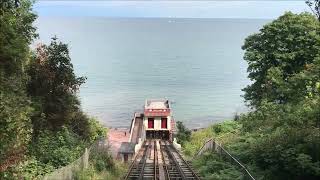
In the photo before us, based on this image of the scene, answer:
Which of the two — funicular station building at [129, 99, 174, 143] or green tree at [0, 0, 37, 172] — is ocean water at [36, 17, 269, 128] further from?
green tree at [0, 0, 37, 172]

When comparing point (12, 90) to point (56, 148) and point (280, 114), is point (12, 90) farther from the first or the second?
point (280, 114)

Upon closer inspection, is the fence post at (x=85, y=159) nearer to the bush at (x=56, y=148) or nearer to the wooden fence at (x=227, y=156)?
the bush at (x=56, y=148)

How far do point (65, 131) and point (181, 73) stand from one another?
106676mm

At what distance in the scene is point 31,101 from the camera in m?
22.4

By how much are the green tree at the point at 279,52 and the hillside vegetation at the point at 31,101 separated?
14.6 metres

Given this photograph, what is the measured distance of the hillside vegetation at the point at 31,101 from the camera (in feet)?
53.6

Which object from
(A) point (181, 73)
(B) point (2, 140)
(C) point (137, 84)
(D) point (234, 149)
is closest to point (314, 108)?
(D) point (234, 149)

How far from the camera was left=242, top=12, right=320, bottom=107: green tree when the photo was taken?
115 ft

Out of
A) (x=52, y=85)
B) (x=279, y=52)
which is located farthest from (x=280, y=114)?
(x=279, y=52)

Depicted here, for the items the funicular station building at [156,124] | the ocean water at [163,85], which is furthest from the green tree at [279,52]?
the ocean water at [163,85]

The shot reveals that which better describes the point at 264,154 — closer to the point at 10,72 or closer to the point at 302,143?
the point at 302,143

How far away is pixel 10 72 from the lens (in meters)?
18.9

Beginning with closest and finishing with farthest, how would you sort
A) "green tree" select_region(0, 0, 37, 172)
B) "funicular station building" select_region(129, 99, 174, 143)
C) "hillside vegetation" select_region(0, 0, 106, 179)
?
"green tree" select_region(0, 0, 37, 172), "hillside vegetation" select_region(0, 0, 106, 179), "funicular station building" select_region(129, 99, 174, 143)

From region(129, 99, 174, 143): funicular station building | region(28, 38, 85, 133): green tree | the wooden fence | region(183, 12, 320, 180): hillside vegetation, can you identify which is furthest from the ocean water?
region(28, 38, 85, 133): green tree
